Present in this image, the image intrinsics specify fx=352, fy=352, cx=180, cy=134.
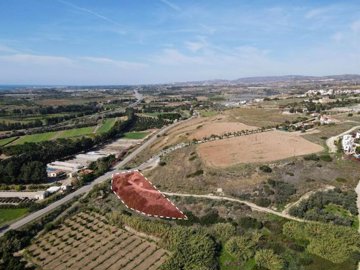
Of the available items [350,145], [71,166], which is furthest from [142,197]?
[350,145]

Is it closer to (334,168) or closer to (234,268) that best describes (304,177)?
(334,168)

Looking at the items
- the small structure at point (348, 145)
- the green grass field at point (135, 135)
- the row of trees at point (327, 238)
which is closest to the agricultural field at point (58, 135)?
the green grass field at point (135, 135)

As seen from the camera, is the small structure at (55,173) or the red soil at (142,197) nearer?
the red soil at (142,197)

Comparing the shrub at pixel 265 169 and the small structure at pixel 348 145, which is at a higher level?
the small structure at pixel 348 145

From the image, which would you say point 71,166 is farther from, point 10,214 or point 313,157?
point 313,157

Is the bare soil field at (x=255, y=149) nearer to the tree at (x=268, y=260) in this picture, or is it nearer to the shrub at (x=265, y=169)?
the shrub at (x=265, y=169)

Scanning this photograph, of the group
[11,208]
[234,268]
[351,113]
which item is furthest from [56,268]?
[351,113]
